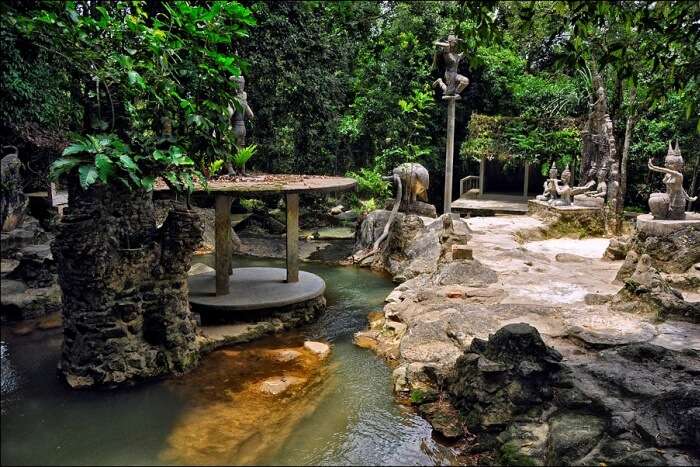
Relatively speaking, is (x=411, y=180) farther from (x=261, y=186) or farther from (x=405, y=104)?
(x=261, y=186)

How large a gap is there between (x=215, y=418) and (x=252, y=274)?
568 cm

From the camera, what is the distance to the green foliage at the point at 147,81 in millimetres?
3738

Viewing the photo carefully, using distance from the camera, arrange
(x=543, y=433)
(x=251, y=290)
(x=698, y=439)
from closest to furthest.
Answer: (x=698, y=439) → (x=543, y=433) → (x=251, y=290)

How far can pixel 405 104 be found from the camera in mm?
13859

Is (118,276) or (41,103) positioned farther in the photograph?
(41,103)

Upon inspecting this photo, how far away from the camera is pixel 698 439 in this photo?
3.67 meters

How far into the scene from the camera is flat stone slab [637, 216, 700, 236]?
29.3ft

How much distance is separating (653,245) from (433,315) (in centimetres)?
500

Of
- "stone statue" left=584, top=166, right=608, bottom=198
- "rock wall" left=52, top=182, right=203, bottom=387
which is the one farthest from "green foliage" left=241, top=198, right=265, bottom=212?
"rock wall" left=52, top=182, right=203, bottom=387

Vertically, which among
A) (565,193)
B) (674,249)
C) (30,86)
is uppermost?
(30,86)

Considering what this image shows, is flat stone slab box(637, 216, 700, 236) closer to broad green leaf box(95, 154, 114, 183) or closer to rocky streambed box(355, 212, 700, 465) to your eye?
rocky streambed box(355, 212, 700, 465)

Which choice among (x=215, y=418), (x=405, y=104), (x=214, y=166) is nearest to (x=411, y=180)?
(x=405, y=104)

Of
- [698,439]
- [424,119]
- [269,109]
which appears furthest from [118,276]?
[424,119]

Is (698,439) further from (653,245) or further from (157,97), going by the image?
(653,245)
